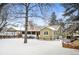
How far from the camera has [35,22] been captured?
6.32 ft

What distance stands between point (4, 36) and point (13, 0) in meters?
0.43

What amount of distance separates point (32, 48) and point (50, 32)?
0.28 meters

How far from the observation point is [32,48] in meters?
1.92

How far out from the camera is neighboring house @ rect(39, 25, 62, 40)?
75.4 inches

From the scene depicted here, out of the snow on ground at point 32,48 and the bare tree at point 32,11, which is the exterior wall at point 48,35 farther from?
the bare tree at point 32,11

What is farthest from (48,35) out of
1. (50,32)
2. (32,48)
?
(32,48)

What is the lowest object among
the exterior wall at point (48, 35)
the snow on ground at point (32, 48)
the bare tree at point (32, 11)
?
the snow on ground at point (32, 48)

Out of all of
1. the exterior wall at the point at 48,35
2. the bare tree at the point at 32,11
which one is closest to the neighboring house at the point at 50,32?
the exterior wall at the point at 48,35

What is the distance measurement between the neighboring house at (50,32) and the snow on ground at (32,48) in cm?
6

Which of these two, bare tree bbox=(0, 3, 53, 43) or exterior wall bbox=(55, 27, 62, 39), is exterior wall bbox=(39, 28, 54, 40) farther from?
bare tree bbox=(0, 3, 53, 43)

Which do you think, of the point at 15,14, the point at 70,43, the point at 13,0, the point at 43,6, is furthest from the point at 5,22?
the point at 70,43

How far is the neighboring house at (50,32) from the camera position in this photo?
192 cm

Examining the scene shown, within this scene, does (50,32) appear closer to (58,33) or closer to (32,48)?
(58,33)
